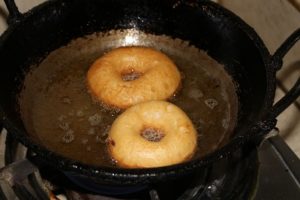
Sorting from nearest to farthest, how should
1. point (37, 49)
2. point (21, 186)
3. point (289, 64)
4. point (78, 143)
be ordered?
point (21, 186) < point (78, 143) < point (37, 49) < point (289, 64)

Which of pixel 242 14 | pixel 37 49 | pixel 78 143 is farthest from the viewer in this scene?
pixel 242 14

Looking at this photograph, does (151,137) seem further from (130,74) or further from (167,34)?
(167,34)

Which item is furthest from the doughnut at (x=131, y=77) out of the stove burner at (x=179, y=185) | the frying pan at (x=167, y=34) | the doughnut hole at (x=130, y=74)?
the stove burner at (x=179, y=185)

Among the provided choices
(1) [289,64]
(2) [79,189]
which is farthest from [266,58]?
(2) [79,189]

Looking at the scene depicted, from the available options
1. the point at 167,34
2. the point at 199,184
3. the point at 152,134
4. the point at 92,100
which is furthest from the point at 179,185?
the point at 167,34

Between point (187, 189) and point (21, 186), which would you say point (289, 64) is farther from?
point (21, 186)

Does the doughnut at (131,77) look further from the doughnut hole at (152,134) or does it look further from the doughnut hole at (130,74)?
the doughnut hole at (152,134)

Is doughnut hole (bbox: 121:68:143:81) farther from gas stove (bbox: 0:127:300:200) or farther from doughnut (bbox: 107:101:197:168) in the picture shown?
gas stove (bbox: 0:127:300:200)
